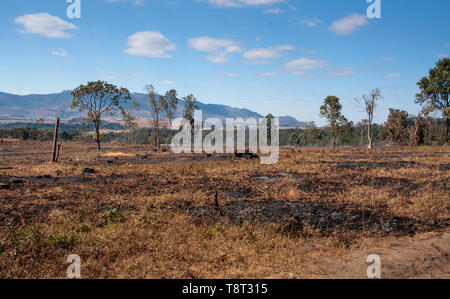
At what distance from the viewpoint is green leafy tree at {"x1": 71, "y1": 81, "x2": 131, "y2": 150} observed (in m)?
45.6

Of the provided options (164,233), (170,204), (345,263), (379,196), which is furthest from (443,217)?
(170,204)

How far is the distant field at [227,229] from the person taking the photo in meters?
6.03

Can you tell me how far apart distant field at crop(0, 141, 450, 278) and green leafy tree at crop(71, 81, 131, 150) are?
111 feet

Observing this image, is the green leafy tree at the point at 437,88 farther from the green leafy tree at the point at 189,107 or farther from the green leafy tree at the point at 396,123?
the green leafy tree at the point at 189,107

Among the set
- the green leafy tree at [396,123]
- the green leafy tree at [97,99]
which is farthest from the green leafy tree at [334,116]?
the green leafy tree at [97,99]

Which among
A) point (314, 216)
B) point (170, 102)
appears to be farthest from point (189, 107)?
point (314, 216)

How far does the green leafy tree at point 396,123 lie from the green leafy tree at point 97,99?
48259 mm

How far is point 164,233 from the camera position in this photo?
26.1 ft

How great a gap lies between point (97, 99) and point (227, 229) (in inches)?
1782

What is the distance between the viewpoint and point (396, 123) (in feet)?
191
